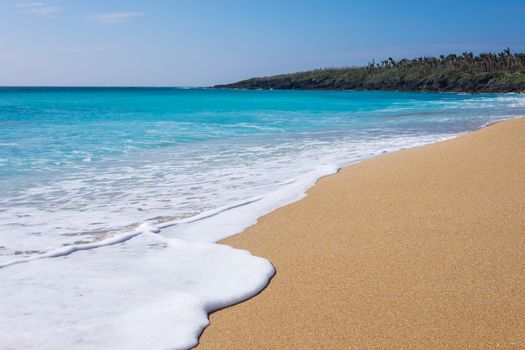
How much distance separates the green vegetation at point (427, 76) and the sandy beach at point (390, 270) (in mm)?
87926

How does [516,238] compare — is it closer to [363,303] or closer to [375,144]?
[363,303]

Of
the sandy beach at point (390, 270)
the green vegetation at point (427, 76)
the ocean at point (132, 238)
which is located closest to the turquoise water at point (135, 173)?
the ocean at point (132, 238)

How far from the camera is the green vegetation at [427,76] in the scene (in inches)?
3696

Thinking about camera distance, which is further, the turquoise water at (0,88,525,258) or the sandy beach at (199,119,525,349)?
the turquoise water at (0,88,525,258)

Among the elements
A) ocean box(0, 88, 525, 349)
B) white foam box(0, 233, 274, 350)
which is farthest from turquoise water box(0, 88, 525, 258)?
white foam box(0, 233, 274, 350)

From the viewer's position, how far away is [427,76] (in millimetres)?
108562

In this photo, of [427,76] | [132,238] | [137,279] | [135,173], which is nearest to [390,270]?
[137,279]

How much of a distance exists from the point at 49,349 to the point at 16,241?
7.69 ft

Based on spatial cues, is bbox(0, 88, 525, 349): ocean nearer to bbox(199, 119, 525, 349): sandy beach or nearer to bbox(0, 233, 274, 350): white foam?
bbox(0, 233, 274, 350): white foam

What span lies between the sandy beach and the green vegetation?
87.9 metres

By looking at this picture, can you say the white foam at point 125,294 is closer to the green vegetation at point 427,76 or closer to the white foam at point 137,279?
the white foam at point 137,279

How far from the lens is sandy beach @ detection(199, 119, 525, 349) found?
8.84ft

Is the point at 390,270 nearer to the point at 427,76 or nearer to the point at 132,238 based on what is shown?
the point at 132,238

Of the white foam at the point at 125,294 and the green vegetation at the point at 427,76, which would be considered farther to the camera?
the green vegetation at the point at 427,76
